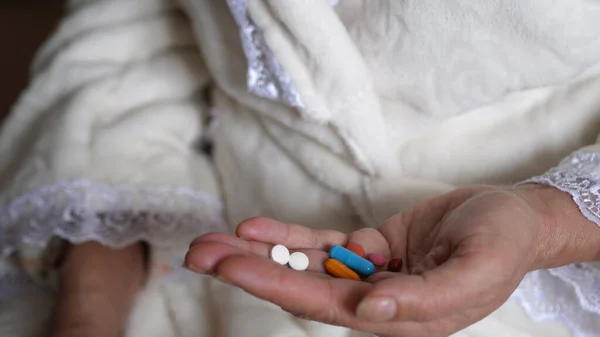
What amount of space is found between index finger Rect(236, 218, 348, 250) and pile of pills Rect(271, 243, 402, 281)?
12mm

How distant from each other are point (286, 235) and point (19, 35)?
109cm

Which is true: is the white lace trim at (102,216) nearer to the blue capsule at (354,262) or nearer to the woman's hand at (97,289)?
the woman's hand at (97,289)

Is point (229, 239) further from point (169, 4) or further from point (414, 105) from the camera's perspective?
point (169, 4)

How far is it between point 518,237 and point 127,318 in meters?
0.39

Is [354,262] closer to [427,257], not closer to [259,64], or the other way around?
[427,257]

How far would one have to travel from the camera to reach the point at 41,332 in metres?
0.59

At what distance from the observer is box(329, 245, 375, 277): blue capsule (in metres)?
0.43

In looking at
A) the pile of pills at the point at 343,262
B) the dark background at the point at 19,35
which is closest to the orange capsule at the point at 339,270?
the pile of pills at the point at 343,262

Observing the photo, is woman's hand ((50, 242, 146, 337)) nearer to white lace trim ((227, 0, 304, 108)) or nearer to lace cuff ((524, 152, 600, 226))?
white lace trim ((227, 0, 304, 108))

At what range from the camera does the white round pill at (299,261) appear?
426 mm

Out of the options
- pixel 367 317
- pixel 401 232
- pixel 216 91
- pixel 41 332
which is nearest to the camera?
pixel 367 317

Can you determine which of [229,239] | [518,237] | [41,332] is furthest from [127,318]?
[518,237]

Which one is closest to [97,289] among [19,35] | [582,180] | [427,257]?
[427,257]

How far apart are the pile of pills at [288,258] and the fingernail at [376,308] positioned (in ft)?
0.30
